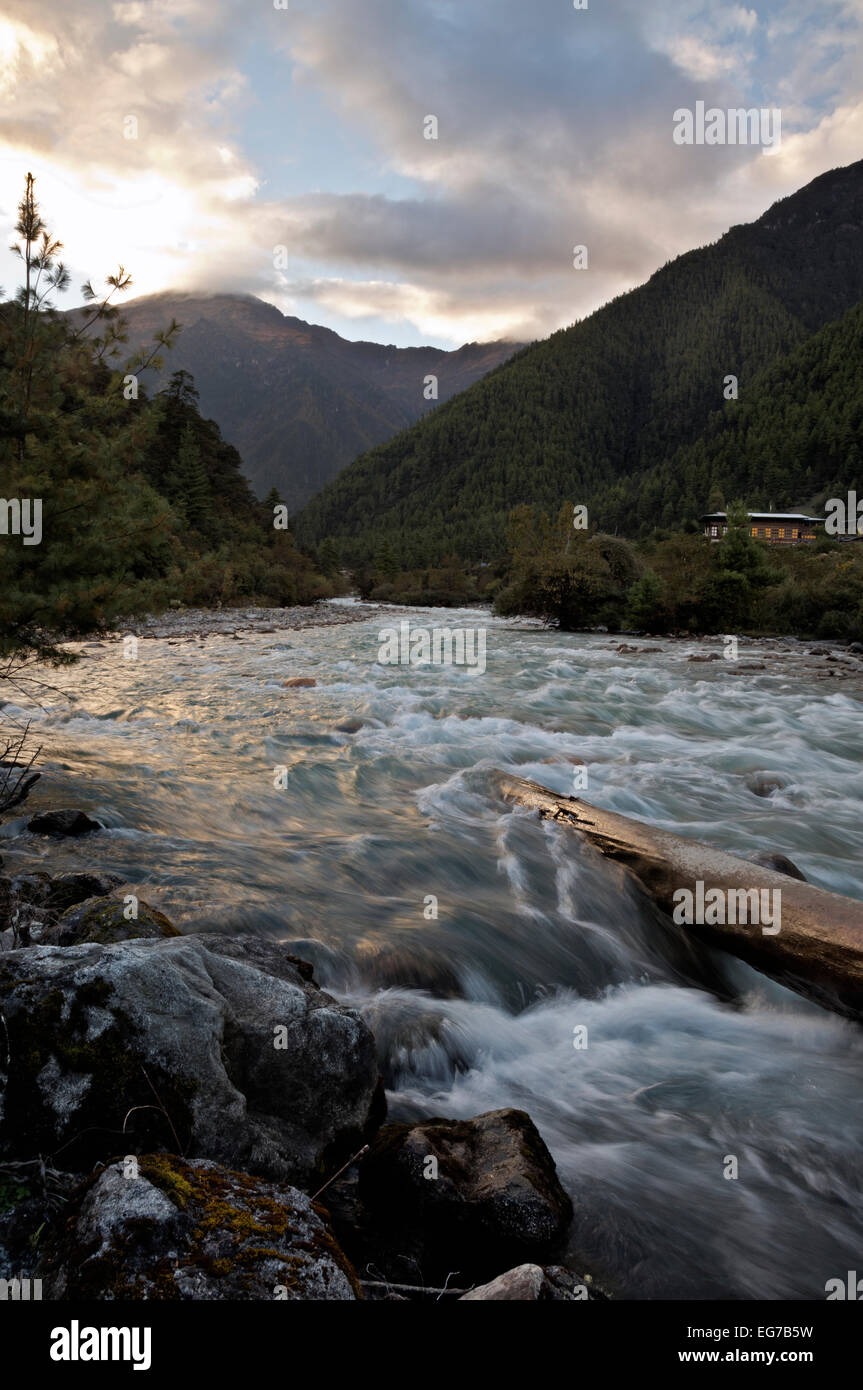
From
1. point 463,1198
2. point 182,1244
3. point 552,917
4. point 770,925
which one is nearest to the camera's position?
point 182,1244

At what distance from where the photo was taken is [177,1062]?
2762 millimetres

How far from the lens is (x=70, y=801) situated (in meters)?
8.24

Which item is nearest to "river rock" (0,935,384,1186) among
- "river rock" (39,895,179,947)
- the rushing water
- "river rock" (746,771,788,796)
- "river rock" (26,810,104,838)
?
"river rock" (39,895,179,947)

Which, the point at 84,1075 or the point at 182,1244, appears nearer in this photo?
the point at 182,1244

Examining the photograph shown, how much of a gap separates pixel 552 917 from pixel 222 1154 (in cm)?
470

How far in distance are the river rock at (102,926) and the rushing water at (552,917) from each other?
1359 millimetres

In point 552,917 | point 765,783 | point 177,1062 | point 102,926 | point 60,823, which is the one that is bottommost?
point 552,917

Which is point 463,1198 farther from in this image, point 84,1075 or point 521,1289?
point 84,1075

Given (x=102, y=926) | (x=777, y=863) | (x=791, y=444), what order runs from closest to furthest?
(x=102, y=926) < (x=777, y=863) < (x=791, y=444)

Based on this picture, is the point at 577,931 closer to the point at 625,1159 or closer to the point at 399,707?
the point at 625,1159

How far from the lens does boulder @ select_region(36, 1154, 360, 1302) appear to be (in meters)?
1.94

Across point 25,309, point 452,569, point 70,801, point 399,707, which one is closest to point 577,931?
point 70,801

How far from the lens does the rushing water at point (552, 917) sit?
394cm

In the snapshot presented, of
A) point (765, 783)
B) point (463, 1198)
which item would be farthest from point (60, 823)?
point (765, 783)
